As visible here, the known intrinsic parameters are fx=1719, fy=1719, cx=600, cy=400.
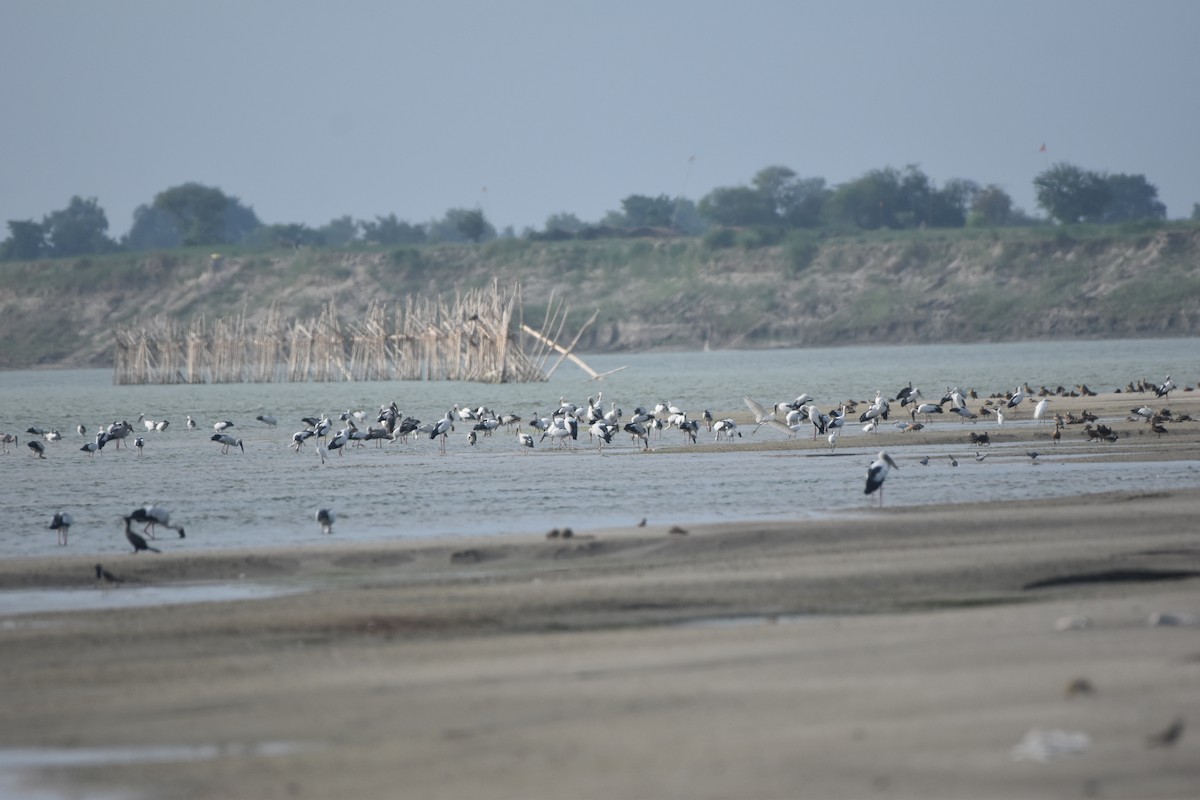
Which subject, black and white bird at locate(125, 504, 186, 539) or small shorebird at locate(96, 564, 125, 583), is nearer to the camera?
small shorebird at locate(96, 564, 125, 583)

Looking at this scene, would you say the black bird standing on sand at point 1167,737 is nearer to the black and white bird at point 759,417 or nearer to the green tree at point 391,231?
the black and white bird at point 759,417

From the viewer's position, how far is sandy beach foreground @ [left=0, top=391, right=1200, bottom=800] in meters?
7.04

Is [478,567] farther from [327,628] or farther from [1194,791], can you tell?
[1194,791]

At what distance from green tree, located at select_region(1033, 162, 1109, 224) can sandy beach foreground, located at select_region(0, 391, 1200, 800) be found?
126575mm

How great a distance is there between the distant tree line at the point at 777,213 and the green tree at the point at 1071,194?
79 millimetres

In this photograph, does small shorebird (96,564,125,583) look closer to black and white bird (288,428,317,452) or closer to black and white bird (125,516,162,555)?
black and white bird (125,516,162,555)

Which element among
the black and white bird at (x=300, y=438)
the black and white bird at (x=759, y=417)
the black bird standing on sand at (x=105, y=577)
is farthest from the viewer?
the black and white bird at (x=759, y=417)

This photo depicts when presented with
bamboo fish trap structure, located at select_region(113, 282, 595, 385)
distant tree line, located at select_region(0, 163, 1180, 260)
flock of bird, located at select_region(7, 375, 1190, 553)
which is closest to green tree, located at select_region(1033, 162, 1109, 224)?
distant tree line, located at select_region(0, 163, 1180, 260)

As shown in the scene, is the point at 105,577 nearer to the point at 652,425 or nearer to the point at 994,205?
the point at 652,425

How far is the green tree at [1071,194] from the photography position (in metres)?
135

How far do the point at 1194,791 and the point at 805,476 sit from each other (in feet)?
47.3

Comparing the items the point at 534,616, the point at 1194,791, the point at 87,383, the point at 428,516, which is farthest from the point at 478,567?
the point at 87,383

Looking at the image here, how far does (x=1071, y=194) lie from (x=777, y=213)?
32.7 m

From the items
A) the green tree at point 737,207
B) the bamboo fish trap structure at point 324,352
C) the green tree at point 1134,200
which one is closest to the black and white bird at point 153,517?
the bamboo fish trap structure at point 324,352
